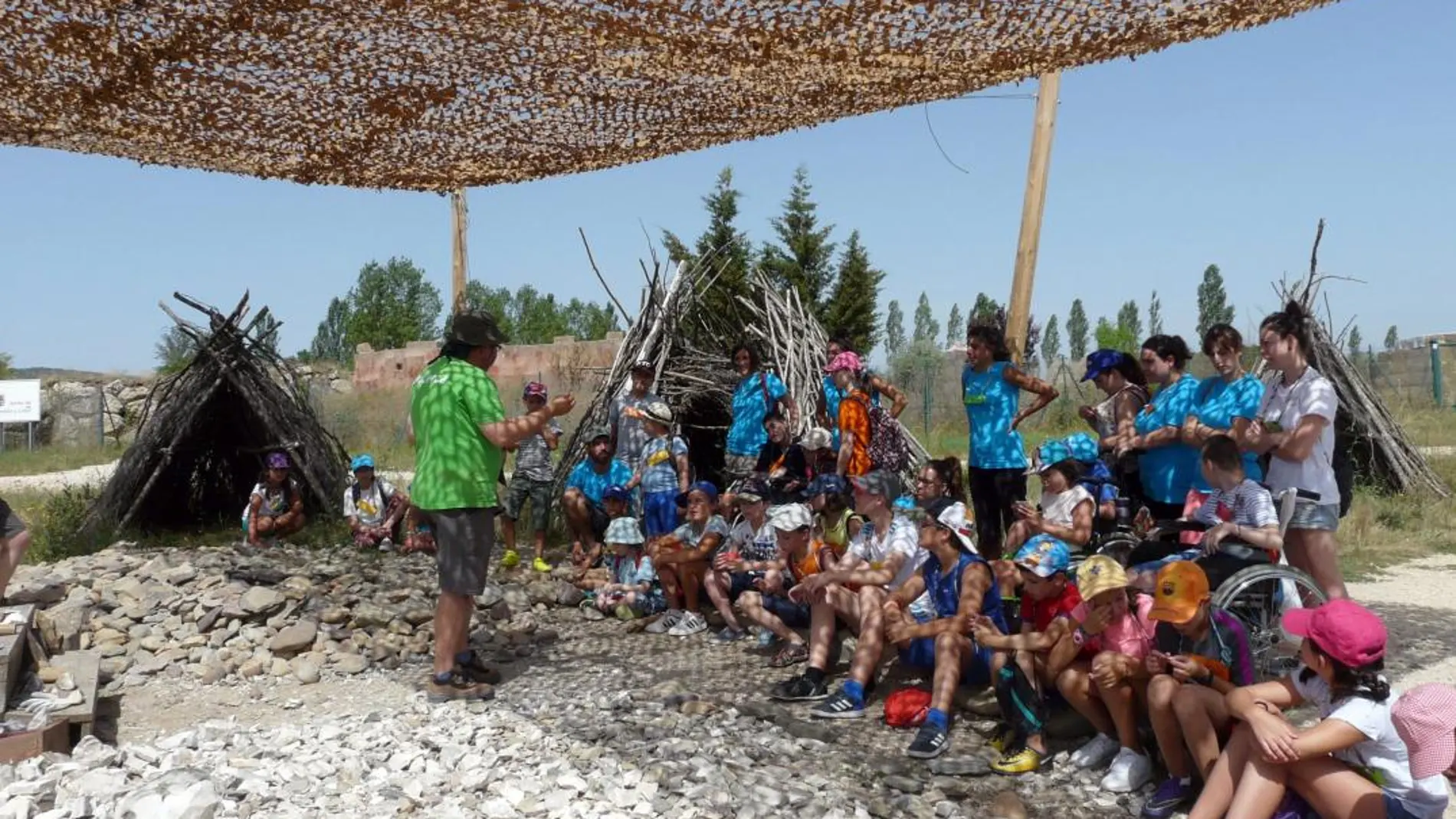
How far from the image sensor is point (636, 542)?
5.59 m

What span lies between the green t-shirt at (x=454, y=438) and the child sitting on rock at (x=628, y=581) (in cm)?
167

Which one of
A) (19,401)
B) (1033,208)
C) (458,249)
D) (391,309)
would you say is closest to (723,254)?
(458,249)

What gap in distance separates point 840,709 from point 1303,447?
1.81m

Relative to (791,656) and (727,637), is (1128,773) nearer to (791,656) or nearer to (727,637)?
(791,656)

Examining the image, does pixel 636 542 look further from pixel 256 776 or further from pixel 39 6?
pixel 39 6

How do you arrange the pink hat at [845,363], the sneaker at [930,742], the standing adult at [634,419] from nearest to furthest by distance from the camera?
the sneaker at [930,742] → the pink hat at [845,363] → the standing adult at [634,419]

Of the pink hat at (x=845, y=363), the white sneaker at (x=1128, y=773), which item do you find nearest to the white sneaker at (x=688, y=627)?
the pink hat at (x=845, y=363)

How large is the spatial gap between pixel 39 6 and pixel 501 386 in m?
23.9

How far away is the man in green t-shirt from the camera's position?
152 inches

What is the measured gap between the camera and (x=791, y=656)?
4.41 meters

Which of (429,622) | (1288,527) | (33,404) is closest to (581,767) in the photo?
(429,622)

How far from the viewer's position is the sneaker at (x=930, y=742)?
10.8 feet

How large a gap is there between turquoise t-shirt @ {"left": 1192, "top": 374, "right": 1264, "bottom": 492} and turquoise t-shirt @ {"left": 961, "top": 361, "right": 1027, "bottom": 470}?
882 millimetres

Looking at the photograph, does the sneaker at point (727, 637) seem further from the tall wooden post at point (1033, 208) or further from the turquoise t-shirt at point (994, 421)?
the tall wooden post at point (1033, 208)
